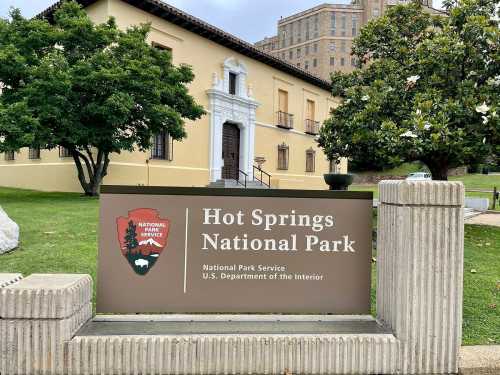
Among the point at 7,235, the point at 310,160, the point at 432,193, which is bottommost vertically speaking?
the point at 7,235

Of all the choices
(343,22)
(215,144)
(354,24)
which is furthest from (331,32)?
(215,144)

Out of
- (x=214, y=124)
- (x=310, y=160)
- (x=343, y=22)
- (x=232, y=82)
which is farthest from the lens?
(x=343, y=22)

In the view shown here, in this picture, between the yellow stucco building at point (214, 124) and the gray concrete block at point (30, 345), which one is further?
the yellow stucco building at point (214, 124)

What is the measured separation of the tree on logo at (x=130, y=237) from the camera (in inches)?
112

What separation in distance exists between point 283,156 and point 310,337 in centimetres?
2717

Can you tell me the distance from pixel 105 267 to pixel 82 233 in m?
4.31

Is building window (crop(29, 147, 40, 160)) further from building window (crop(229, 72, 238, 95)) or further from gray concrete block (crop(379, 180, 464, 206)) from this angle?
gray concrete block (crop(379, 180, 464, 206))

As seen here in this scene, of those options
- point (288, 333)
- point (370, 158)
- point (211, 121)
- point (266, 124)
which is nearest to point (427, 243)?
point (288, 333)

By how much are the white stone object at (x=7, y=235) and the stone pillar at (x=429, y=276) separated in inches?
184

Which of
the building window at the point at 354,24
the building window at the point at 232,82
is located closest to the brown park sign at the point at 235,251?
the building window at the point at 232,82

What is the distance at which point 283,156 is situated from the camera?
96.8 feet

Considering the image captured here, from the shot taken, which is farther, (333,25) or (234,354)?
(333,25)

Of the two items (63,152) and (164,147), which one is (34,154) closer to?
(63,152)

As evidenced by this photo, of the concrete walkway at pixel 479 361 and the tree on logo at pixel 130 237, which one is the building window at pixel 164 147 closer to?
the tree on logo at pixel 130 237
